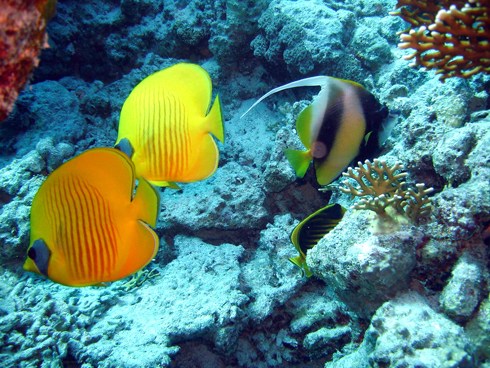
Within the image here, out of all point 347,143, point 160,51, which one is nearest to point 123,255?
point 347,143

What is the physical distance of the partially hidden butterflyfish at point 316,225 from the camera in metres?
2.30

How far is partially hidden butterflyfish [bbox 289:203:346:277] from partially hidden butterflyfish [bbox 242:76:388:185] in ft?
1.48

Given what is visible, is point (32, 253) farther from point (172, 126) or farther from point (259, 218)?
point (259, 218)

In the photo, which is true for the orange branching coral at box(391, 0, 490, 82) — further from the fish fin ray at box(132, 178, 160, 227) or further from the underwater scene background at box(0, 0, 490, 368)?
the fish fin ray at box(132, 178, 160, 227)

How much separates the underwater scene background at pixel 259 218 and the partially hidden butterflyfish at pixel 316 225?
0.78ft

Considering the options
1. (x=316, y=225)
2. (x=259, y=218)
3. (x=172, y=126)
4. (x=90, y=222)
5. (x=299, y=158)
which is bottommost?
(x=259, y=218)

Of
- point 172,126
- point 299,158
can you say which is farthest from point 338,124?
point 172,126

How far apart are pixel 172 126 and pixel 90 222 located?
580mm

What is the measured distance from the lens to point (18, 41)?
101 centimetres

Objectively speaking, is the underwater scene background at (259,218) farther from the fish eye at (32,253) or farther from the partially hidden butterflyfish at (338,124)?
the fish eye at (32,253)

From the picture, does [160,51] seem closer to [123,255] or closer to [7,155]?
[7,155]

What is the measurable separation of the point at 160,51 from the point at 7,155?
8.98ft

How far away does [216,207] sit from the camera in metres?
3.08

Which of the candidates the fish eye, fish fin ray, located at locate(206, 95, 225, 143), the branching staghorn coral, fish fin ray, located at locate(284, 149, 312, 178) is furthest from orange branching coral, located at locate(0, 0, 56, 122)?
the branching staghorn coral
